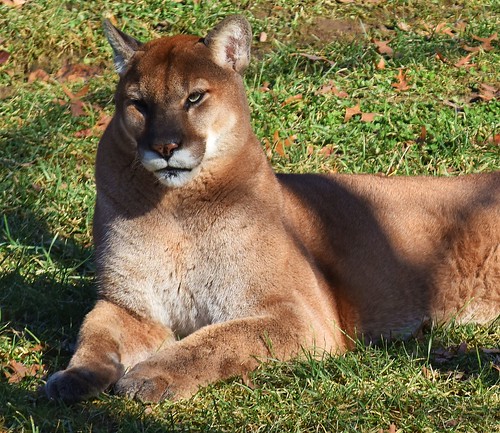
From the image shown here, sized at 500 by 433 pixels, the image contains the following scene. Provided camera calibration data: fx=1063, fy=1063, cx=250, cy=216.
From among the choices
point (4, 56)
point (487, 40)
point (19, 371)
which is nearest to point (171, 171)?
point (19, 371)

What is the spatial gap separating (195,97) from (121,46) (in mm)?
501

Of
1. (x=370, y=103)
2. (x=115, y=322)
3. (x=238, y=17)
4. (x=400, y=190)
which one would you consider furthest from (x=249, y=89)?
(x=115, y=322)

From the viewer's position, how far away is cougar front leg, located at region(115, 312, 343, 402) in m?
4.48

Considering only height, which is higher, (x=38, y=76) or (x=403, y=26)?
(x=403, y=26)

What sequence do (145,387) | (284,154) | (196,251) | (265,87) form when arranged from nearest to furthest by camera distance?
(145,387) → (196,251) → (284,154) → (265,87)

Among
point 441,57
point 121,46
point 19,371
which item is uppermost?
point 121,46

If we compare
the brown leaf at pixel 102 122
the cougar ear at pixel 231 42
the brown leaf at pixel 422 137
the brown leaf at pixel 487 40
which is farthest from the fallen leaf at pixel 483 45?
the cougar ear at pixel 231 42

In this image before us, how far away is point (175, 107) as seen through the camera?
4.88 metres

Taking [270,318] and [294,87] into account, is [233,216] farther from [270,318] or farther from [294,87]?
[294,87]

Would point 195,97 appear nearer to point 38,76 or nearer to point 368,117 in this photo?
point 368,117

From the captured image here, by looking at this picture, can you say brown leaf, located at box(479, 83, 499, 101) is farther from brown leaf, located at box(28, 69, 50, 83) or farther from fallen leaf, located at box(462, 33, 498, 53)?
brown leaf, located at box(28, 69, 50, 83)

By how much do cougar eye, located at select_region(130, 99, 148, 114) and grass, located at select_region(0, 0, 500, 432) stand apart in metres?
1.23

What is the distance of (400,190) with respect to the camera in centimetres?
598

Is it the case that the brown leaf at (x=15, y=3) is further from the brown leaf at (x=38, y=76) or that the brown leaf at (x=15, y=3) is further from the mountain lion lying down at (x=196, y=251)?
the mountain lion lying down at (x=196, y=251)
